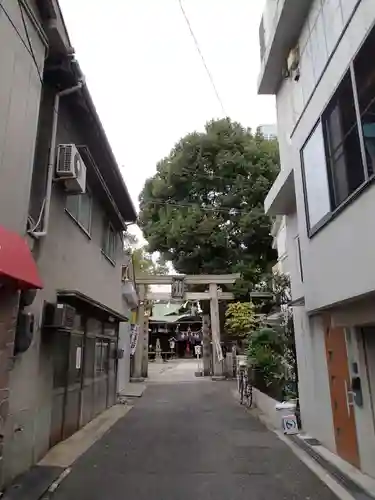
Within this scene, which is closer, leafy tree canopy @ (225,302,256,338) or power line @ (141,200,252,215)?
leafy tree canopy @ (225,302,256,338)

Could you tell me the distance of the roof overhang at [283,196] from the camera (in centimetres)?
828

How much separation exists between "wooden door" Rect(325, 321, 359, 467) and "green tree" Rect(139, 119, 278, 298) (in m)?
16.4

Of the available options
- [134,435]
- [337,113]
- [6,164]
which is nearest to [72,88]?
[6,164]

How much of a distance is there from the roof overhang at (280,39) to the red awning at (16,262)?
A: 20.6 ft

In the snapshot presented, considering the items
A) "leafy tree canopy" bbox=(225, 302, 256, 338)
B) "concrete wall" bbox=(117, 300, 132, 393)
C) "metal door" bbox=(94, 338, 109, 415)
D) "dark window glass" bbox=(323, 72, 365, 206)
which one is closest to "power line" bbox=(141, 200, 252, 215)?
"leafy tree canopy" bbox=(225, 302, 256, 338)

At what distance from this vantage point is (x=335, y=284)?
17.9ft

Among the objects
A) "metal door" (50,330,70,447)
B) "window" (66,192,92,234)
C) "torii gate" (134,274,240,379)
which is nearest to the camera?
"metal door" (50,330,70,447)

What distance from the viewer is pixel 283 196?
8.88 metres

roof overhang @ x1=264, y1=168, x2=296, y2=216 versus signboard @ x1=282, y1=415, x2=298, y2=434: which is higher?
roof overhang @ x1=264, y1=168, x2=296, y2=216

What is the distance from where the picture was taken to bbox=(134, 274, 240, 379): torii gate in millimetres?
21141

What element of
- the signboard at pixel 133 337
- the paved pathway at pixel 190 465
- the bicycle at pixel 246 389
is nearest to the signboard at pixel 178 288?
the signboard at pixel 133 337

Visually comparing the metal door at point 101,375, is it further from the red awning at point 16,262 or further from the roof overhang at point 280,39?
the roof overhang at point 280,39

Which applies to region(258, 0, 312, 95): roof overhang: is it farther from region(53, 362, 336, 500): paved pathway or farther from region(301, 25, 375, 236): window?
region(53, 362, 336, 500): paved pathway

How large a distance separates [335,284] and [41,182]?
4.37 metres
